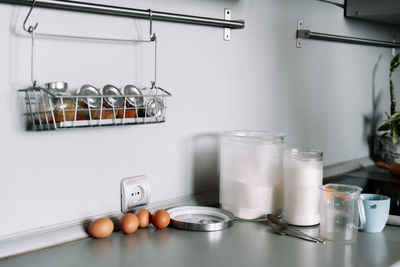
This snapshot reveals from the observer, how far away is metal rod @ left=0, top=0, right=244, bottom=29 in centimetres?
102

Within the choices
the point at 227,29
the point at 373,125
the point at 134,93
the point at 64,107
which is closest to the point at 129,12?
the point at 134,93

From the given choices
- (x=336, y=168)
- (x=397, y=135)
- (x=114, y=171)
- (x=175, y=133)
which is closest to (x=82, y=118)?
(x=114, y=171)

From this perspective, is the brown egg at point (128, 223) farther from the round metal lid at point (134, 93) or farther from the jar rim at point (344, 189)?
the jar rim at point (344, 189)

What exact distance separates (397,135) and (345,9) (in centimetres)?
54

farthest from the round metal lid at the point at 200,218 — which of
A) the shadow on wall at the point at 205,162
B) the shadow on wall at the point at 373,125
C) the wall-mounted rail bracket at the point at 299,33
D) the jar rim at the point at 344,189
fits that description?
the shadow on wall at the point at 373,125

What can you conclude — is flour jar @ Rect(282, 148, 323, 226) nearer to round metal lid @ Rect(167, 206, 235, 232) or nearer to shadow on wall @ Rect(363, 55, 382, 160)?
round metal lid @ Rect(167, 206, 235, 232)

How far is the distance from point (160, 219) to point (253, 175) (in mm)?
270

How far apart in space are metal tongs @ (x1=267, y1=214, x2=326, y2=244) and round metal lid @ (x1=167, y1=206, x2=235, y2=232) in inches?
4.0

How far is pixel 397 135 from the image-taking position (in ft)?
6.44

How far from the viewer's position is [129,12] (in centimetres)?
115

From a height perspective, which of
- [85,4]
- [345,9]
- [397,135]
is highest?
[345,9]

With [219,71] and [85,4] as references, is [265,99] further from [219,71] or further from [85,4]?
[85,4]

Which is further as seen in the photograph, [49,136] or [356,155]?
[356,155]

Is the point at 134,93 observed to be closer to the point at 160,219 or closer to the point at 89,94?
the point at 89,94
